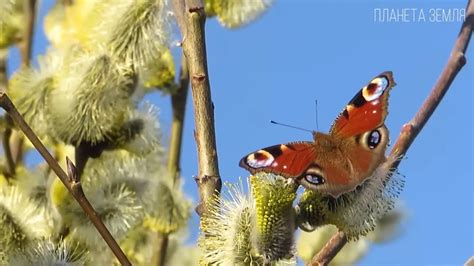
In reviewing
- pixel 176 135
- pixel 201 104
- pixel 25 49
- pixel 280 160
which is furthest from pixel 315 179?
pixel 25 49

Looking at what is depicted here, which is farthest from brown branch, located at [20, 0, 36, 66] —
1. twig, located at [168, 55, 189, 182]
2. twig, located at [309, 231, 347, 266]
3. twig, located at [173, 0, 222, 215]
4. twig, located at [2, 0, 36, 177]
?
twig, located at [309, 231, 347, 266]

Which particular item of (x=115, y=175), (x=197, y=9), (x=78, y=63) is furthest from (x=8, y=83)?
(x=197, y=9)

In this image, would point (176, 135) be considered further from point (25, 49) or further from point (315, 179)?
point (315, 179)

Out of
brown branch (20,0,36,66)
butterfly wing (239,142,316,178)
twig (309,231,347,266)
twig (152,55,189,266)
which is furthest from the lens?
brown branch (20,0,36,66)

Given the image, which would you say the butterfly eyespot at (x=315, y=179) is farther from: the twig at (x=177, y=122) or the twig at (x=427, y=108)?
the twig at (x=177, y=122)

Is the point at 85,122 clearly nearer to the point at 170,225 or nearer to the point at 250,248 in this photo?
the point at 170,225

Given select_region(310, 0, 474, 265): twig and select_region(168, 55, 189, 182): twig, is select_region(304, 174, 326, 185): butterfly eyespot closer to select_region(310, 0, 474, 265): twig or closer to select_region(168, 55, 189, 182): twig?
select_region(310, 0, 474, 265): twig
